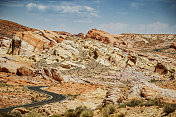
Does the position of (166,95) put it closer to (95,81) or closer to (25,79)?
(95,81)

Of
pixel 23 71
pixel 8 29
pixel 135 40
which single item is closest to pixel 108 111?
pixel 23 71

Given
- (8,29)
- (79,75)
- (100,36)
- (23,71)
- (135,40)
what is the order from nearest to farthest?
1. (23,71)
2. (79,75)
3. (100,36)
4. (8,29)
5. (135,40)

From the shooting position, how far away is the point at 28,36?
7919 cm

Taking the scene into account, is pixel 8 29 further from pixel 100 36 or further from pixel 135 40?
pixel 135 40

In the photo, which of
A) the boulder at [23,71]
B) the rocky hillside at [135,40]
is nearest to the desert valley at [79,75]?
the boulder at [23,71]

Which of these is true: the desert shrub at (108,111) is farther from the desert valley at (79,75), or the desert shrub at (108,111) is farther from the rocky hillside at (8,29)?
the rocky hillside at (8,29)

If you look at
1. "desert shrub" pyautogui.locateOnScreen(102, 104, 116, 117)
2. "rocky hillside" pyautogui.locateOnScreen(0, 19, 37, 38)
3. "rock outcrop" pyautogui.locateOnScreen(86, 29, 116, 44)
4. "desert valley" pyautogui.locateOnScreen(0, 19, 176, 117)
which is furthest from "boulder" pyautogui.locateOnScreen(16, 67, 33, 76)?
"rocky hillside" pyautogui.locateOnScreen(0, 19, 37, 38)

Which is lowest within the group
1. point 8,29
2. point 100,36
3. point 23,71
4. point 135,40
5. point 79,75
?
point 79,75

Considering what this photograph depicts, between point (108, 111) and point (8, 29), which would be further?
point (8, 29)

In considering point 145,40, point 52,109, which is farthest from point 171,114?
point 145,40

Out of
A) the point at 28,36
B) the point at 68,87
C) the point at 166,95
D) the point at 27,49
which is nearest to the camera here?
the point at 166,95

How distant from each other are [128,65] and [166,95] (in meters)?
52.1

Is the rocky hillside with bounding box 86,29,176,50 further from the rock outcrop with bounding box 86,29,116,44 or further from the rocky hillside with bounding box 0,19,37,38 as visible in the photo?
the rocky hillside with bounding box 0,19,37,38

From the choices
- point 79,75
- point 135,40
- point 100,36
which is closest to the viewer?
point 79,75
